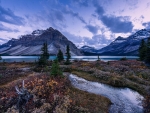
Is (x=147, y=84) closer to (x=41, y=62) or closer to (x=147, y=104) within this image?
(x=147, y=104)

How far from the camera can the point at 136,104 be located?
1568 centimetres

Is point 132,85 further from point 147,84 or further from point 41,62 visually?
point 41,62

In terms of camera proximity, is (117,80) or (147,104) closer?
(147,104)

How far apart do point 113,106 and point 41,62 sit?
31.3 m

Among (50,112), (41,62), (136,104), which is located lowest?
(136,104)

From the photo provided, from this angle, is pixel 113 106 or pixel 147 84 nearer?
pixel 113 106

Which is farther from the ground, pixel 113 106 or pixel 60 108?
pixel 60 108

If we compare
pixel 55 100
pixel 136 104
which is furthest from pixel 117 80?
pixel 55 100

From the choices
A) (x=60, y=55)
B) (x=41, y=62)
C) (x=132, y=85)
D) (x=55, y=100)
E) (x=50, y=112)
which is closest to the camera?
(x=50, y=112)

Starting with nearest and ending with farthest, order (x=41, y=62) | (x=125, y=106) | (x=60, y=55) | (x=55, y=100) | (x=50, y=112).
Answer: (x=50, y=112) < (x=55, y=100) < (x=125, y=106) < (x=41, y=62) < (x=60, y=55)

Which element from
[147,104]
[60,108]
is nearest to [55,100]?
[60,108]

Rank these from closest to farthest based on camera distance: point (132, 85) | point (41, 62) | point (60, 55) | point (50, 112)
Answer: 1. point (50, 112)
2. point (132, 85)
3. point (41, 62)
4. point (60, 55)

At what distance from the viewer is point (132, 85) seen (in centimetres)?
2334

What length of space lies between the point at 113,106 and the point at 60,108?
667cm
